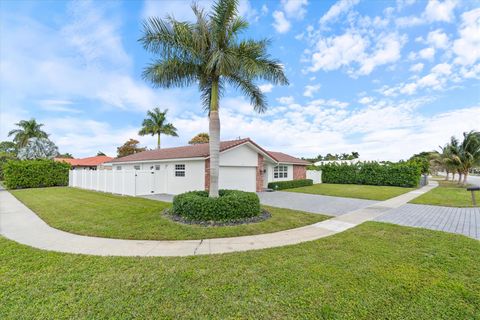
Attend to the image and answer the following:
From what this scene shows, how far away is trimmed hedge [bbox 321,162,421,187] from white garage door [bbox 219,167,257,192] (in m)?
14.1

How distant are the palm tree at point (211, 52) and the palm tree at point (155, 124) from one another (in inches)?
1033

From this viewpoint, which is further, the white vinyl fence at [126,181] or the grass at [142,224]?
the white vinyl fence at [126,181]

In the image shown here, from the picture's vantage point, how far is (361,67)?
1360 centimetres

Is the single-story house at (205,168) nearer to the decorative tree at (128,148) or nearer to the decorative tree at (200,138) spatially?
the decorative tree at (200,138)

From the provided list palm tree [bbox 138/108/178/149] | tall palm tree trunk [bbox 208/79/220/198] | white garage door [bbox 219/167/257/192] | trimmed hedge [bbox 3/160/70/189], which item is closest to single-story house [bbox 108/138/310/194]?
white garage door [bbox 219/167/257/192]

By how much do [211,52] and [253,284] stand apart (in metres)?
8.00

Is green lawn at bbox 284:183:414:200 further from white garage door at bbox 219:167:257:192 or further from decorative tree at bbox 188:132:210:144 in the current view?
decorative tree at bbox 188:132:210:144

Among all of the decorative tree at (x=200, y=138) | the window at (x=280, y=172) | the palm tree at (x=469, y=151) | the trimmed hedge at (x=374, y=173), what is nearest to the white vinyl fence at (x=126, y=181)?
the window at (x=280, y=172)

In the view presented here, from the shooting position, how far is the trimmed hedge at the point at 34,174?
2014 cm

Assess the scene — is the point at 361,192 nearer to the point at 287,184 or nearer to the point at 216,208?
the point at 287,184

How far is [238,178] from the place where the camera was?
16.8 metres

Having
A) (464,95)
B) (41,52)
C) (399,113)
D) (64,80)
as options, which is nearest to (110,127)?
(64,80)

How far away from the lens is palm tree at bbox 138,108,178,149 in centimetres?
3372

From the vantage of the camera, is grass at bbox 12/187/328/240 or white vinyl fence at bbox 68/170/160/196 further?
white vinyl fence at bbox 68/170/160/196
